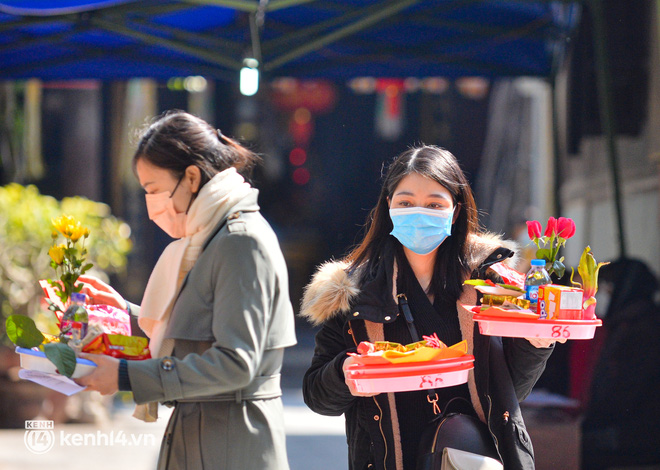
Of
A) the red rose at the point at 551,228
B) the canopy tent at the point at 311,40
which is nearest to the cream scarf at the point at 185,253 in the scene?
the red rose at the point at 551,228

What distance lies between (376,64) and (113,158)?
18.2 feet

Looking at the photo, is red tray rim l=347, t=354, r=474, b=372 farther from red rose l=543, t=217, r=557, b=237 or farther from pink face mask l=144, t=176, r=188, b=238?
pink face mask l=144, t=176, r=188, b=238

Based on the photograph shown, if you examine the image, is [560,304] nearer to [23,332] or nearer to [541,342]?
[541,342]

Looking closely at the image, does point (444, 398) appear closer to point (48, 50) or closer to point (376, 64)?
point (376, 64)

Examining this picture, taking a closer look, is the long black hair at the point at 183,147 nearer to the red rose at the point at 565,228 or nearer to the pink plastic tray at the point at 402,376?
the pink plastic tray at the point at 402,376

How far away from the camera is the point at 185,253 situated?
2.00 metres

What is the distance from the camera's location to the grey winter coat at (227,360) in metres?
1.81

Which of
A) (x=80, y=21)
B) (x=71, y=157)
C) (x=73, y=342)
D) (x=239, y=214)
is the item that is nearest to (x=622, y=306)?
(x=239, y=214)

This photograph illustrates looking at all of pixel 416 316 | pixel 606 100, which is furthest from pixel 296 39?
pixel 416 316

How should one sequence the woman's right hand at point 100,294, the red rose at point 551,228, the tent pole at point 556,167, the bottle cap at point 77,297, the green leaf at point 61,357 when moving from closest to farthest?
the green leaf at point 61,357, the bottle cap at point 77,297, the red rose at point 551,228, the woman's right hand at point 100,294, the tent pole at point 556,167

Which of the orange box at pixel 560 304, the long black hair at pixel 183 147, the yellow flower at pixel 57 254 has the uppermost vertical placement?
the long black hair at pixel 183 147

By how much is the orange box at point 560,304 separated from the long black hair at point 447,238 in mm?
266

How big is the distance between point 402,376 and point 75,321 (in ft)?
2.89

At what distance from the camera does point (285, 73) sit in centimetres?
487
